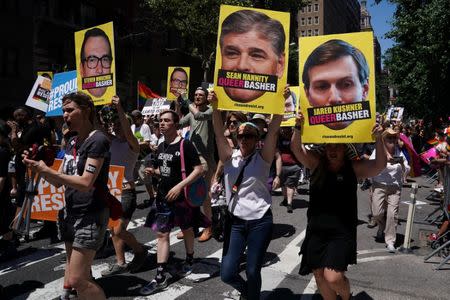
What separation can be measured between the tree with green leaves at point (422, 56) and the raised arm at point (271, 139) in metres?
15.3

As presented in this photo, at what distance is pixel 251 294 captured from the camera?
3842 millimetres

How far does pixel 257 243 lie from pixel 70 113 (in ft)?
6.31

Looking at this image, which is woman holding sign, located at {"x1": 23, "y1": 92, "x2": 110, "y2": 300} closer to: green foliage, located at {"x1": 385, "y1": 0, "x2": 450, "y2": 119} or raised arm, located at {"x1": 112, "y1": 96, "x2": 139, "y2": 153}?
raised arm, located at {"x1": 112, "y1": 96, "x2": 139, "y2": 153}

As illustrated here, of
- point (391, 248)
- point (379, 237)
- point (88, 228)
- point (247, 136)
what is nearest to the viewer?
point (88, 228)

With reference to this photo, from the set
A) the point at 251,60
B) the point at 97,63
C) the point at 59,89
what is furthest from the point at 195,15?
the point at 251,60

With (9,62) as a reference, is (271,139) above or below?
below

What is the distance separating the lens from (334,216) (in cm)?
353

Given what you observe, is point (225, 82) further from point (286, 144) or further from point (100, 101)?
point (286, 144)

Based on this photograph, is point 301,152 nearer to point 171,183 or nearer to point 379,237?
point 171,183

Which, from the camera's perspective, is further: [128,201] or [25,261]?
[25,261]

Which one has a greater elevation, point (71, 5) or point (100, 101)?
point (71, 5)

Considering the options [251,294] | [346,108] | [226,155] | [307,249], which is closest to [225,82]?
[226,155]

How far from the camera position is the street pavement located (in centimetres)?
468

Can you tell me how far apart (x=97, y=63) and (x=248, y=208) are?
9.16 feet
